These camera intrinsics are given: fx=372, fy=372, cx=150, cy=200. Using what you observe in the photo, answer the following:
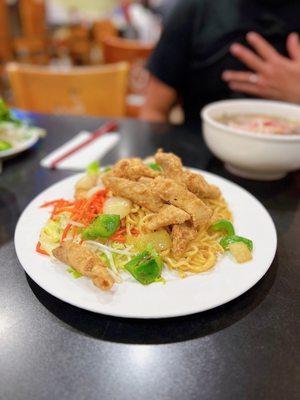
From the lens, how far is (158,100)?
2238 millimetres

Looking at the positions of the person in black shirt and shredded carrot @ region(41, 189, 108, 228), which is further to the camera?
the person in black shirt

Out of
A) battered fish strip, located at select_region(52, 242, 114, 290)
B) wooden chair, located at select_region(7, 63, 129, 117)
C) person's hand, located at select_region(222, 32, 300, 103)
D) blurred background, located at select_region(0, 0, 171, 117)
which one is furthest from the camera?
blurred background, located at select_region(0, 0, 171, 117)

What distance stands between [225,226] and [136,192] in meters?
0.25

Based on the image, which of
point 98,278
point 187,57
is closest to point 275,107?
point 187,57

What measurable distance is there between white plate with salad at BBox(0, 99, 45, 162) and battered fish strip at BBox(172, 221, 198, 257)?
0.86m

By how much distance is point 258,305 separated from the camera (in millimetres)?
845

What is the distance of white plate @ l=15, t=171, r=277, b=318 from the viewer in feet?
2.39

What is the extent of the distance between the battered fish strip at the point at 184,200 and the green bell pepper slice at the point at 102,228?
0.14 metres

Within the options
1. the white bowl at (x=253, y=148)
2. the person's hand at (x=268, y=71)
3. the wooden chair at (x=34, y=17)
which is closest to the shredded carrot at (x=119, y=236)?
the white bowl at (x=253, y=148)

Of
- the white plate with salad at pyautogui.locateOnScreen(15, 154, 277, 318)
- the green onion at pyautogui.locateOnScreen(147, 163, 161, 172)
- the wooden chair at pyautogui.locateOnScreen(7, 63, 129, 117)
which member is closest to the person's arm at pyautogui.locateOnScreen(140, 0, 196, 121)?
the wooden chair at pyautogui.locateOnScreen(7, 63, 129, 117)

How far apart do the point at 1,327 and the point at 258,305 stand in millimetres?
560

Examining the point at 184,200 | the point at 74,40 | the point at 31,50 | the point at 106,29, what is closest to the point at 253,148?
the point at 184,200

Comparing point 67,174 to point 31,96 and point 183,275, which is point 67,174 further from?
point 31,96

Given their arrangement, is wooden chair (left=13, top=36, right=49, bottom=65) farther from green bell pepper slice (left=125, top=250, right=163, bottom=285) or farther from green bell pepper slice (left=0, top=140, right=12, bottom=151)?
green bell pepper slice (left=125, top=250, right=163, bottom=285)
